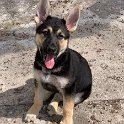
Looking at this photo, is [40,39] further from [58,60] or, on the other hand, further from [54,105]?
[54,105]

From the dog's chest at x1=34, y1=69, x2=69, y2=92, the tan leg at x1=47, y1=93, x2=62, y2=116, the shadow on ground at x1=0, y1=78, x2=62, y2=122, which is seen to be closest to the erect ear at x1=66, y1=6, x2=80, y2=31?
the dog's chest at x1=34, y1=69, x2=69, y2=92

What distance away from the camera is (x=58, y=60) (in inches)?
219

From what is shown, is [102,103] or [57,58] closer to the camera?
[57,58]

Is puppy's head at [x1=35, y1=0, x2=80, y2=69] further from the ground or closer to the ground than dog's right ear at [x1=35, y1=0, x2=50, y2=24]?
closer to the ground

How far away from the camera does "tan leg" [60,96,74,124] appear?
5.56 metres

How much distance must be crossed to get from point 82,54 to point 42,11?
2162 mm

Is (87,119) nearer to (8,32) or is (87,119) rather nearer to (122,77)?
(122,77)

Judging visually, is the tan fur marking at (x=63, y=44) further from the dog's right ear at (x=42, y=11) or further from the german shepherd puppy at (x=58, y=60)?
the dog's right ear at (x=42, y=11)

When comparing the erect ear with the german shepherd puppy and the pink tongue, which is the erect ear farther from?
the pink tongue

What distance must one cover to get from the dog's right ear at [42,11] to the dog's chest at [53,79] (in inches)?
28.5

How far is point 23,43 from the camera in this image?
25.8 ft

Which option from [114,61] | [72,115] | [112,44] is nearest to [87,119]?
[72,115]

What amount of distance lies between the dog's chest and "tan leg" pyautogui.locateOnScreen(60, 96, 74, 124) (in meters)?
0.19

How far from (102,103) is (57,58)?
1.35 meters
